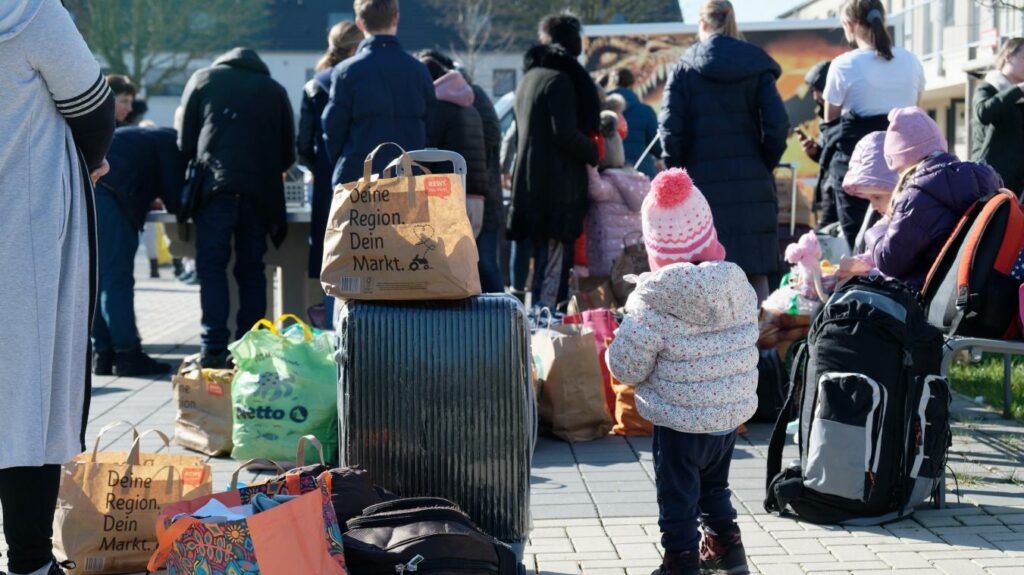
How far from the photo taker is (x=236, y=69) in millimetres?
8133

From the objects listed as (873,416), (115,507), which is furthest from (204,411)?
(873,416)

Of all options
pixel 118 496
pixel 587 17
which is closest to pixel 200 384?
pixel 118 496

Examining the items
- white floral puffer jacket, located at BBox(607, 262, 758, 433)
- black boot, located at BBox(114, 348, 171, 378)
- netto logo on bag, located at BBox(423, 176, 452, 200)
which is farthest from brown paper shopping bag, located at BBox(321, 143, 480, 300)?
black boot, located at BBox(114, 348, 171, 378)

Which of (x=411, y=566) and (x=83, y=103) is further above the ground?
(x=83, y=103)

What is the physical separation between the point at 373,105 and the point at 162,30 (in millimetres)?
42373

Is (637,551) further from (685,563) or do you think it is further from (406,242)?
(406,242)

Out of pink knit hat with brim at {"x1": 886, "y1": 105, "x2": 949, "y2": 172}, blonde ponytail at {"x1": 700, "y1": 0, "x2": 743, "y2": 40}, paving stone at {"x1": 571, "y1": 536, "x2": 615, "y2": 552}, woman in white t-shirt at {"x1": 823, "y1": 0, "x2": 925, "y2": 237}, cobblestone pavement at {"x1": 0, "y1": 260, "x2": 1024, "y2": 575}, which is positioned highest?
blonde ponytail at {"x1": 700, "y1": 0, "x2": 743, "y2": 40}

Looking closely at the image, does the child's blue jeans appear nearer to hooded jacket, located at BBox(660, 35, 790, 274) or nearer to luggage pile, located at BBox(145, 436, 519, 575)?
luggage pile, located at BBox(145, 436, 519, 575)

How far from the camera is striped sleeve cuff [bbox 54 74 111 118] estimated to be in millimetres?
3666

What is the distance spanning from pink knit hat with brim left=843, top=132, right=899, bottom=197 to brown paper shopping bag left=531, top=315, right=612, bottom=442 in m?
1.44

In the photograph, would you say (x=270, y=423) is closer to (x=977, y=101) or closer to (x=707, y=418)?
(x=707, y=418)

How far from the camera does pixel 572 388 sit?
622 cm

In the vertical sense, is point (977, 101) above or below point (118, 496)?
above

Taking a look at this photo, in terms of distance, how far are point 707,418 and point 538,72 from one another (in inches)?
185
